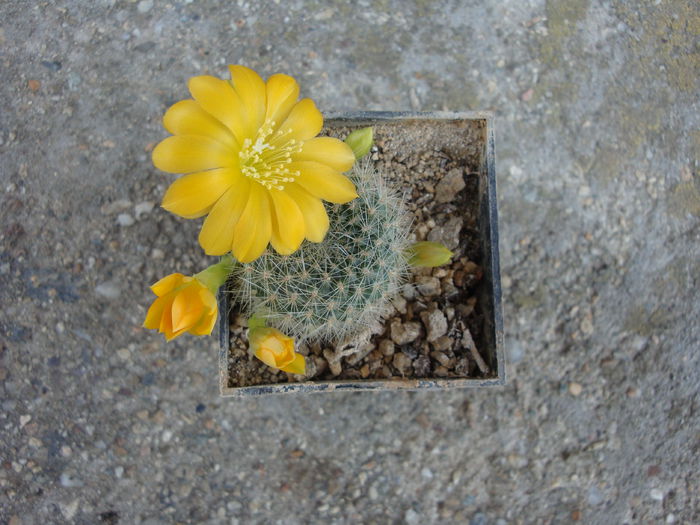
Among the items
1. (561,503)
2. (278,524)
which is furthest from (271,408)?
(561,503)

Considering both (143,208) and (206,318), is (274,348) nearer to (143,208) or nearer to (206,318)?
(206,318)

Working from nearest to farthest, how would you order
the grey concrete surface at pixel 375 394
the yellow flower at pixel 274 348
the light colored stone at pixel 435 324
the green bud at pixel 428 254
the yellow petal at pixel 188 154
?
the yellow petal at pixel 188 154 < the yellow flower at pixel 274 348 < the green bud at pixel 428 254 < the light colored stone at pixel 435 324 < the grey concrete surface at pixel 375 394

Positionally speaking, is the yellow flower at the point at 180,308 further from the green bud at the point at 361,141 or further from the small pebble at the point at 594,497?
the small pebble at the point at 594,497

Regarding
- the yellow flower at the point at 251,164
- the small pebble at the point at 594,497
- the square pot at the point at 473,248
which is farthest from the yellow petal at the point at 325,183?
the small pebble at the point at 594,497

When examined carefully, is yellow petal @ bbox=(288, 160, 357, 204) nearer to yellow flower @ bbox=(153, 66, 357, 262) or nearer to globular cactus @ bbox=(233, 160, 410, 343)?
yellow flower @ bbox=(153, 66, 357, 262)

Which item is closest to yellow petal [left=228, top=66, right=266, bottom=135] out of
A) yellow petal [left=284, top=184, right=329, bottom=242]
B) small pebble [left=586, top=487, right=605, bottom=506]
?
yellow petal [left=284, top=184, right=329, bottom=242]

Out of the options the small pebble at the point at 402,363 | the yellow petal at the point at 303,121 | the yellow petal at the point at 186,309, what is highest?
the yellow petal at the point at 303,121
